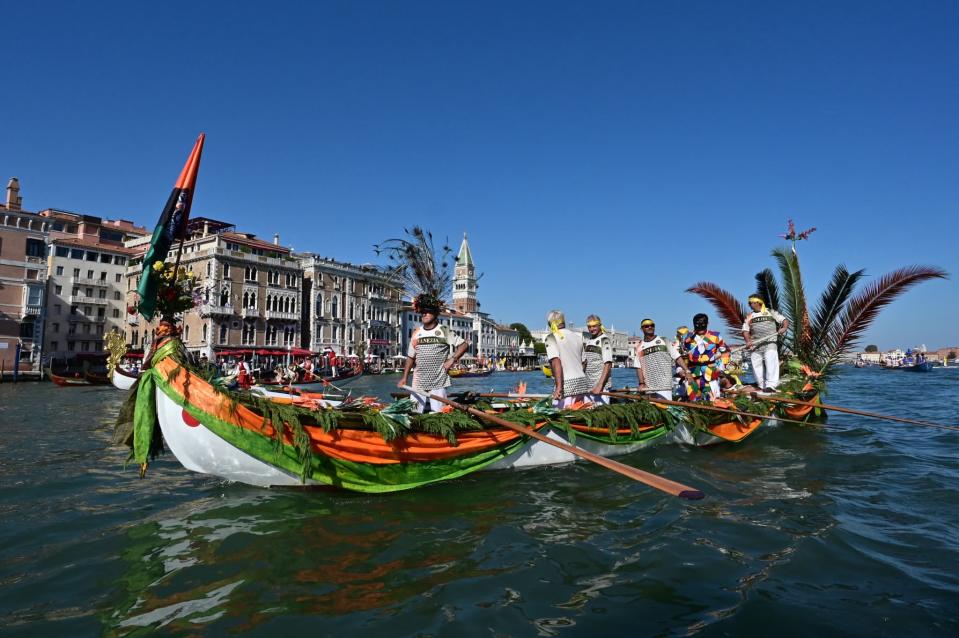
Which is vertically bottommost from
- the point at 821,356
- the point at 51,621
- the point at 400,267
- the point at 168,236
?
the point at 51,621

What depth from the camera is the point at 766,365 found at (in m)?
11.0

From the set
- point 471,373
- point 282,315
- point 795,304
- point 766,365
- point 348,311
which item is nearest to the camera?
point 766,365

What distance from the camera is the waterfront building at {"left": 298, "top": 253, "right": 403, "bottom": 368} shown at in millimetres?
59469

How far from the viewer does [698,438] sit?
29.3ft

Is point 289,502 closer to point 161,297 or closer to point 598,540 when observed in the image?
point 161,297

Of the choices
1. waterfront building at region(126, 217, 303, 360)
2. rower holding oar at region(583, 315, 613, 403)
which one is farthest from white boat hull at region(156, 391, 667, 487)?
waterfront building at region(126, 217, 303, 360)

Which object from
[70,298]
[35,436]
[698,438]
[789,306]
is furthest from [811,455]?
[70,298]

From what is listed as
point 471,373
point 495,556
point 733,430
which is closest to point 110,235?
point 471,373

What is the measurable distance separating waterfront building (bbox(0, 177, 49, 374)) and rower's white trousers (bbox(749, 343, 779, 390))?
4910cm

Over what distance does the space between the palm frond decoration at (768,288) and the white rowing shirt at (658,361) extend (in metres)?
8.56

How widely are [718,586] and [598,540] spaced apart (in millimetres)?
1091

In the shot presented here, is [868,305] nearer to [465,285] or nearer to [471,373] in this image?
[471,373]

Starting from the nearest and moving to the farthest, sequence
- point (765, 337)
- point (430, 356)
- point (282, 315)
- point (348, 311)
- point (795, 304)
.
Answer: point (430, 356) → point (765, 337) → point (795, 304) → point (282, 315) → point (348, 311)

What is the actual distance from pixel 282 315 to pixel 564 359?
5184 cm
